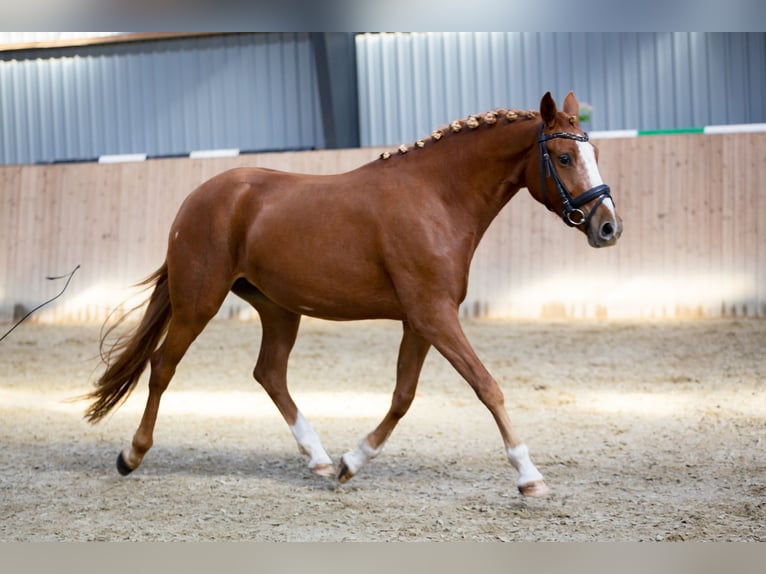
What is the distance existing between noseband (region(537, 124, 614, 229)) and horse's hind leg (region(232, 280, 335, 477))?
1588mm

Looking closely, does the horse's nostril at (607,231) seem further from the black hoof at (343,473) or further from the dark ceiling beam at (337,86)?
the dark ceiling beam at (337,86)

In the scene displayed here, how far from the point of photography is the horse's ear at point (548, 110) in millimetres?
3721

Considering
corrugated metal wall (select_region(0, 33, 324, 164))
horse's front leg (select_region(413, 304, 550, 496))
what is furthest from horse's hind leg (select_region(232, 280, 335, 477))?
corrugated metal wall (select_region(0, 33, 324, 164))

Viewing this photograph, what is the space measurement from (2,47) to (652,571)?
12559 millimetres

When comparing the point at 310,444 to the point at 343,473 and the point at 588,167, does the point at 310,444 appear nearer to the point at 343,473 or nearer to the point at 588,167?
the point at 343,473

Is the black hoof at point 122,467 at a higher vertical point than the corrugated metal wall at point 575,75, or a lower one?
lower

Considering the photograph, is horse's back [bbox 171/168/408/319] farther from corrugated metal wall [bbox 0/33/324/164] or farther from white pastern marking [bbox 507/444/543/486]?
corrugated metal wall [bbox 0/33/324/164]

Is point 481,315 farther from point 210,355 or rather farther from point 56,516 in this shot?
point 56,516

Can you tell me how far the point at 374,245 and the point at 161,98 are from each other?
1014 cm

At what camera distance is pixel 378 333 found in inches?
380

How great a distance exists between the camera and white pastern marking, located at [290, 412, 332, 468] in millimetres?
4484

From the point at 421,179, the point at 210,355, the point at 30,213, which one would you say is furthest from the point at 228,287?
the point at 30,213

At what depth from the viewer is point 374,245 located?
13.4 feet

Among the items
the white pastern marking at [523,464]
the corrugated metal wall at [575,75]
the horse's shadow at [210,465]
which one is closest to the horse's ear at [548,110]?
the white pastern marking at [523,464]
